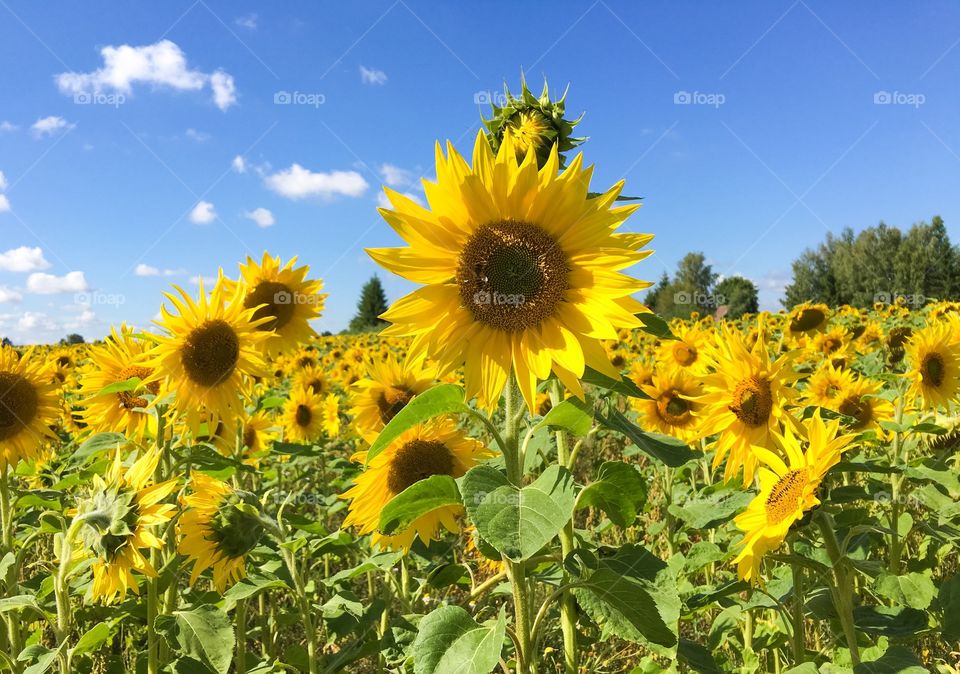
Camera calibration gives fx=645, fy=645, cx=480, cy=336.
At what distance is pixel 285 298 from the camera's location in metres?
3.65

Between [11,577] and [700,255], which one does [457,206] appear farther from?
[700,255]

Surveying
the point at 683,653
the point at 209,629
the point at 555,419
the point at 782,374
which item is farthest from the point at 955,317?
the point at 209,629

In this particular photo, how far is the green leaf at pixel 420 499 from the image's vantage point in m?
1.53


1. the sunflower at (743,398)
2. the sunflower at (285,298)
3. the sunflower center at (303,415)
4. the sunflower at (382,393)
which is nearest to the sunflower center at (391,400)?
the sunflower at (382,393)

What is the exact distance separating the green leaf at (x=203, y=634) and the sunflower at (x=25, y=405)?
1.71 m

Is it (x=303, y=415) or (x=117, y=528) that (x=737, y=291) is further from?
(x=117, y=528)

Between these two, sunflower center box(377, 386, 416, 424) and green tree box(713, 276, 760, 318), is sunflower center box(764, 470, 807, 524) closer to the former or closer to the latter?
sunflower center box(377, 386, 416, 424)

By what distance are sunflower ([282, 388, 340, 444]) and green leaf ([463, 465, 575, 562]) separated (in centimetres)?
484

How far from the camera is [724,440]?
2.79m

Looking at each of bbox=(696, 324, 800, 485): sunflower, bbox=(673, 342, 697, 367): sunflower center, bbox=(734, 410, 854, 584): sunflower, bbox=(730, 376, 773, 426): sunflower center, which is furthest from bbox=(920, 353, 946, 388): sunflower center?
bbox=(734, 410, 854, 584): sunflower

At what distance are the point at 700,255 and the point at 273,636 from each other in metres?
70.7

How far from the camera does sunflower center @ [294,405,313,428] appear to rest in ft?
20.1

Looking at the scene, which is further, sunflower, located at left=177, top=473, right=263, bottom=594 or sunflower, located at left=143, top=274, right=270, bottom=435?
sunflower, located at left=143, top=274, right=270, bottom=435

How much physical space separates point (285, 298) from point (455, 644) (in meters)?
2.54
